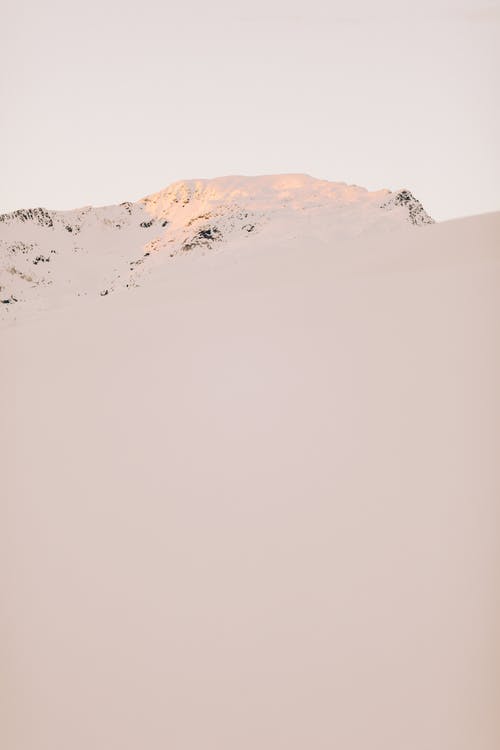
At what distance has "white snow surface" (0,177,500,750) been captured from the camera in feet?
3.76

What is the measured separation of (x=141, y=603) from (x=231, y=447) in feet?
1.66

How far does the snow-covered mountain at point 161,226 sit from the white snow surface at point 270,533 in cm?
8549

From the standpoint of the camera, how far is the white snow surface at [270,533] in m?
1.15

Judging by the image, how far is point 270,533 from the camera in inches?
55.3

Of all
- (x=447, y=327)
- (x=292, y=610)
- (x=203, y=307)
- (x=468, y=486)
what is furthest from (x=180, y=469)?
(x=203, y=307)

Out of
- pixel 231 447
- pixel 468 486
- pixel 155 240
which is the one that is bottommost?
pixel 468 486

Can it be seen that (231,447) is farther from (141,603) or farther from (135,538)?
(141,603)

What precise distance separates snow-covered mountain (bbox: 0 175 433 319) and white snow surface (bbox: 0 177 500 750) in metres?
85.5

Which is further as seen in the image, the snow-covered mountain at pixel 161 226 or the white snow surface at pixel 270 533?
the snow-covered mountain at pixel 161 226

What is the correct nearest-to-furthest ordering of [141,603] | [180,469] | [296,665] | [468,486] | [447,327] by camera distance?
[296,665]
[141,603]
[468,486]
[180,469]
[447,327]

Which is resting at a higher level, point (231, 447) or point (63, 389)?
point (63, 389)

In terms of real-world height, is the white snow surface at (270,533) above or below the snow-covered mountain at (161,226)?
below

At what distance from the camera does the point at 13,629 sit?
1357mm

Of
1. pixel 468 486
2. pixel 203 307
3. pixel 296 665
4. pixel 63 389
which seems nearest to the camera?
pixel 296 665
